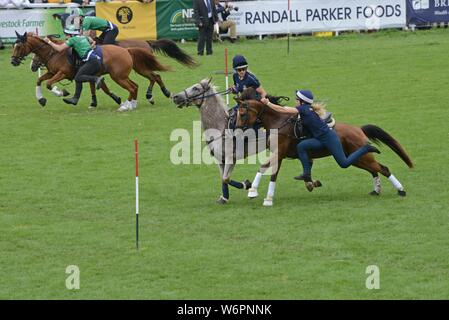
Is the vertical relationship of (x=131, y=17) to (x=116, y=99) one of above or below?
→ above

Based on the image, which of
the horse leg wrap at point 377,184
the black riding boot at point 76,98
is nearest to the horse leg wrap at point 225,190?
the horse leg wrap at point 377,184

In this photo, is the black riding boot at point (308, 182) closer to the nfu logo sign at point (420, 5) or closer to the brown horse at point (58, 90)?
the brown horse at point (58, 90)

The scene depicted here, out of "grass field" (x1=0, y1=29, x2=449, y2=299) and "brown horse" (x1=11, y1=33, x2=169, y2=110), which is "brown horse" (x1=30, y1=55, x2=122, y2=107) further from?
"grass field" (x1=0, y1=29, x2=449, y2=299)

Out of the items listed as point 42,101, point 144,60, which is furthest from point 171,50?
point 42,101

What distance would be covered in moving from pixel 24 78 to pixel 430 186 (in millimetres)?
18236

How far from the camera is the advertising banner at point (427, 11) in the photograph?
39.4 meters

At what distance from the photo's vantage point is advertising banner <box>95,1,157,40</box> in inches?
1511

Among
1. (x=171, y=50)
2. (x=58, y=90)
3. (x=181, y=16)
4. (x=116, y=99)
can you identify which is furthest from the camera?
(x=181, y=16)

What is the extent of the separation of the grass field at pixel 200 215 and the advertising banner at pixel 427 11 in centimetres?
1111

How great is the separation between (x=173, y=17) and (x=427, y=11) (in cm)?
937

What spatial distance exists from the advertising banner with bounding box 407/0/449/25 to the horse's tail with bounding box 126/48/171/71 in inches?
592

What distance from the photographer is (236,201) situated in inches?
680

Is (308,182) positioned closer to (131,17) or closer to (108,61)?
(108,61)

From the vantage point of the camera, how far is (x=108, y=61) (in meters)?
26.0
